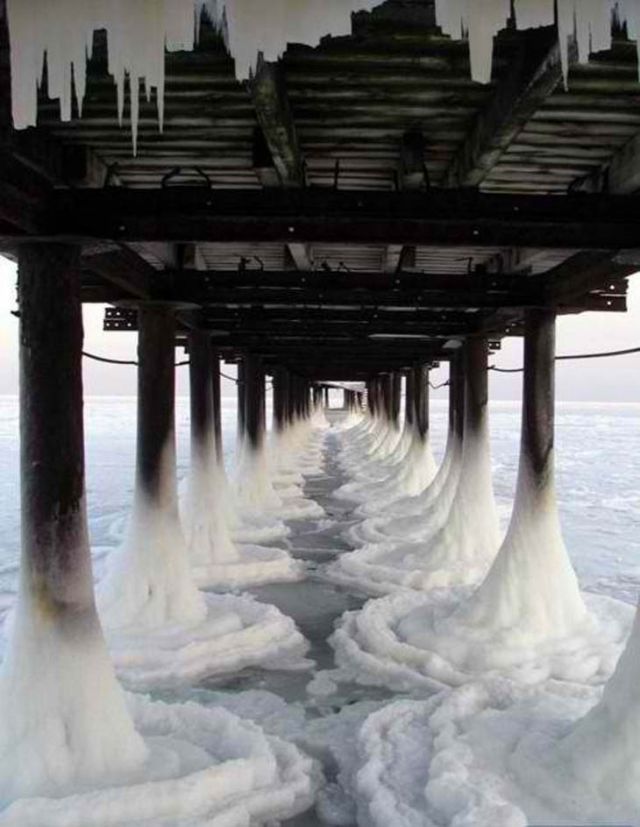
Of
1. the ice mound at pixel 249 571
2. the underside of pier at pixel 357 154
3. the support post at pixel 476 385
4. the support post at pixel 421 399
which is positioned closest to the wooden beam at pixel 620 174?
the underside of pier at pixel 357 154

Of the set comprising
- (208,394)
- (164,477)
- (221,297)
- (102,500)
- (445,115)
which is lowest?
(102,500)

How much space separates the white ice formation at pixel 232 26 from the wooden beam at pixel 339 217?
64.2 inches

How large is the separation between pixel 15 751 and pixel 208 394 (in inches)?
286

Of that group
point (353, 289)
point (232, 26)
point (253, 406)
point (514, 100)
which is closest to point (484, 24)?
point (514, 100)

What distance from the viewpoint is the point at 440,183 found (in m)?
5.74

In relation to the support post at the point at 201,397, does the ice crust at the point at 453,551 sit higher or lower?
lower

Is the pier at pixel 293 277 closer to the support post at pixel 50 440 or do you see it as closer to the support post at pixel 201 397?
the support post at pixel 50 440

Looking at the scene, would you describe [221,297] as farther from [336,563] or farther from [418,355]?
[418,355]

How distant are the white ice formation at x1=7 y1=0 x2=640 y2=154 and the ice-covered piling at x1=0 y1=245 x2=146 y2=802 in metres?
2.06

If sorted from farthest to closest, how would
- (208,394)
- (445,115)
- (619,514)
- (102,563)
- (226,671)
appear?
(619,514) < (102,563) < (208,394) < (226,671) < (445,115)

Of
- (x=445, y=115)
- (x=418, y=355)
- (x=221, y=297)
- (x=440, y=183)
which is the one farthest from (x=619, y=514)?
(x=445, y=115)

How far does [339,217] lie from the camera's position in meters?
4.92

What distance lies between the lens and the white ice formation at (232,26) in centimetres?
294

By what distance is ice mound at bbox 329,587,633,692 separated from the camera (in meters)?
7.10
